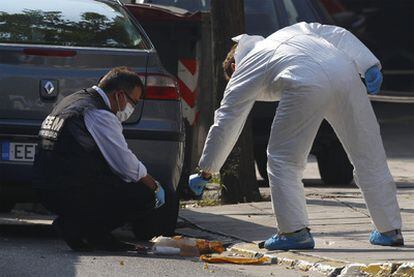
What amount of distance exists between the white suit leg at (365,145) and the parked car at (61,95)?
3.82 feet

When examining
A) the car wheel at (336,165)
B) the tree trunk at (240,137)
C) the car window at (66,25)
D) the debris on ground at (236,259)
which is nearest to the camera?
the debris on ground at (236,259)

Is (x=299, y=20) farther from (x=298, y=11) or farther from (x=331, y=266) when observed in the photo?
(x=331, y=266)

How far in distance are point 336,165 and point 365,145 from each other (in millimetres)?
4669

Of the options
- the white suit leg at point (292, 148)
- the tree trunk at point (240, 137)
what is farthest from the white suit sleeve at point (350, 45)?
the tree trunk at point (240, 137)

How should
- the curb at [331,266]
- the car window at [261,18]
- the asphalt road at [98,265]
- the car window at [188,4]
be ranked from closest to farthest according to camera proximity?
the curb at [331,266] < the asphalt road at [98,265] < the car window at [261,18] < the car window at [188,4]

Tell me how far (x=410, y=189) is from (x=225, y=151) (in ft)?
13.9

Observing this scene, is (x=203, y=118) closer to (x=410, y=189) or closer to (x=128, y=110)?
(x=410, y=189)

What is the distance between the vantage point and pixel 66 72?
8.85 meters

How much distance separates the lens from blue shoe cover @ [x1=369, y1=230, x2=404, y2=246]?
831 cm

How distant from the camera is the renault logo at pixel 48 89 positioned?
881cm

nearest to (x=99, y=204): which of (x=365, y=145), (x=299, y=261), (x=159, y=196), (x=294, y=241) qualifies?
(x=159, y=196)

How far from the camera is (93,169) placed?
27.1 feet

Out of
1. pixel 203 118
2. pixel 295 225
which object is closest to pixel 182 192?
pixel 203 118

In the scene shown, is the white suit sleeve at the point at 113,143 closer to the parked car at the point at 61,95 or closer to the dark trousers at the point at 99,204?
the dark trousers at the point at 99,204
